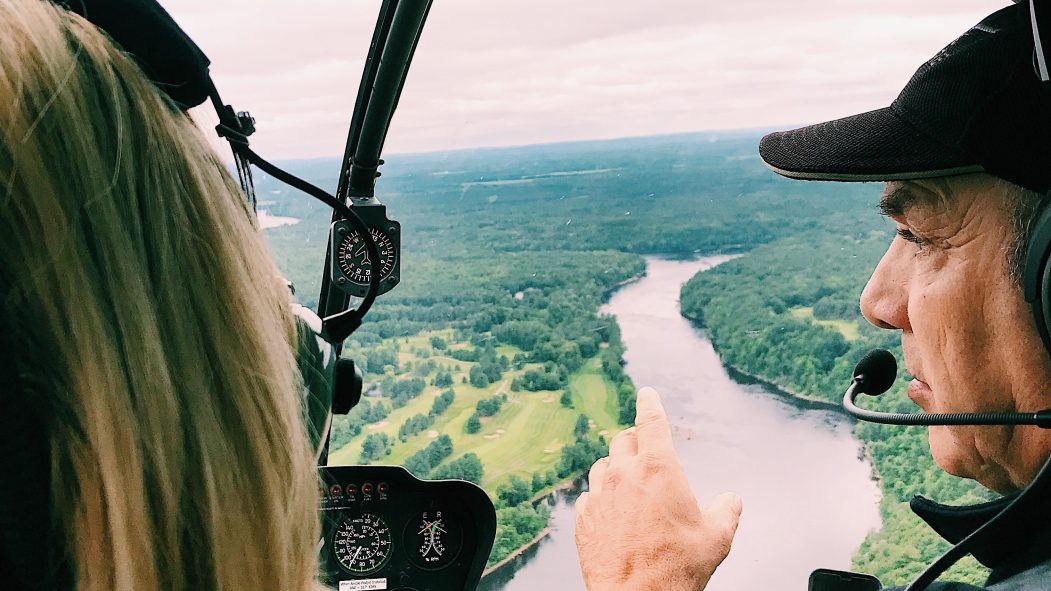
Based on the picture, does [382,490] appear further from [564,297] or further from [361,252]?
[564,297]

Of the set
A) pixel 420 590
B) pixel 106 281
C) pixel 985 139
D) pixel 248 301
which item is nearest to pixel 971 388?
pixel 985 139

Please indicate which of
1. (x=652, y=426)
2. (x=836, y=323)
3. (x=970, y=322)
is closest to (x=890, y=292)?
(x=970, y=322)

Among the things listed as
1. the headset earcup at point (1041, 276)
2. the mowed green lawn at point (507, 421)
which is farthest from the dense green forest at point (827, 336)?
the headset earcup at point (1041, 276)

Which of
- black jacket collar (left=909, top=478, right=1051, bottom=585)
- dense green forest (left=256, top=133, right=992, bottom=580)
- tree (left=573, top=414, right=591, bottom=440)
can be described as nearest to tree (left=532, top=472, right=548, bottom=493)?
dense green forest (left=256, top=133, right=992, bottom=580)

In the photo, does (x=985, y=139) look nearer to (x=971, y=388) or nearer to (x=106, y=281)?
(x=971, y=388)

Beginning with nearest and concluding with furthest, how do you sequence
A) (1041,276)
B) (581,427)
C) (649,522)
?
(1041,276) → (649,522) → (581,427)
